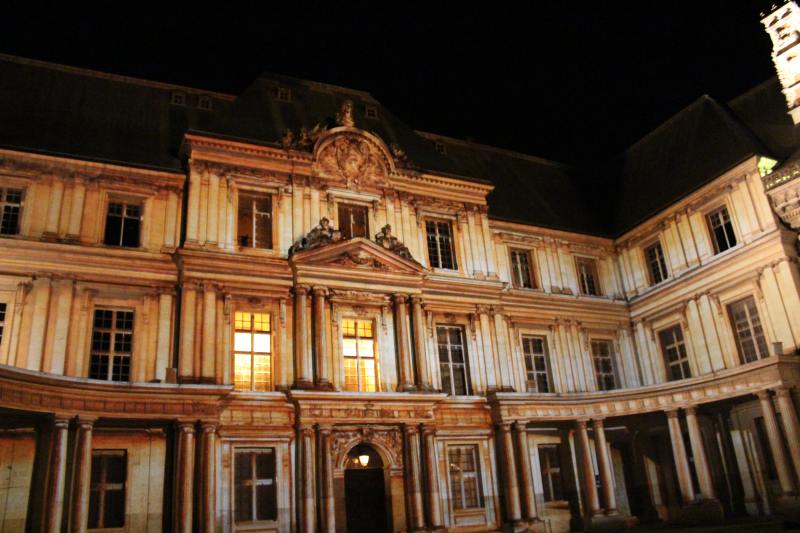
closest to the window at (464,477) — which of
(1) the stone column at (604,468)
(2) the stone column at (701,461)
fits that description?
(1) the stone column at (604,468)

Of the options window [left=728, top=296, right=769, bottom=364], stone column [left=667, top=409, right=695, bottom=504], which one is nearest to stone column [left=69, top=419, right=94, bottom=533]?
stone column [left=667, top=409, right=695, bottom=504]

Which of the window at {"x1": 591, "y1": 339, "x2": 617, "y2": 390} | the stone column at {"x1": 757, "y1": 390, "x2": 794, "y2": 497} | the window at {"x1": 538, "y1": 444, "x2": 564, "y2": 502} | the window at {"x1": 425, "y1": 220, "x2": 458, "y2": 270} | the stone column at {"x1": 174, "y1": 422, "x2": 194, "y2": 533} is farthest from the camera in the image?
the window at {"x1": 591, "y1": 339, "x2": 617, "y2": 390}

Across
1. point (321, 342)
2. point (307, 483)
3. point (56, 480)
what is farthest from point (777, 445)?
point (56, 480)

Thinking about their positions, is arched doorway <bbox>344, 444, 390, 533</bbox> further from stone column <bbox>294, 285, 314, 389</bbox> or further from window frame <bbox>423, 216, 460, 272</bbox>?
window frame <bbox>423, 216, 460, 272</bbox>

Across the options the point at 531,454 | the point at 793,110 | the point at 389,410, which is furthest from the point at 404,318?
the point at 793,110

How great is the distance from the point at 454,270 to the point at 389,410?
22.6 feet

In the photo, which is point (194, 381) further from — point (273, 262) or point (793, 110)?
point (793, 110)

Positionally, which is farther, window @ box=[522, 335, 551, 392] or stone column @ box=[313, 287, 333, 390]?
window @ box=[522, 335, 551, 392]

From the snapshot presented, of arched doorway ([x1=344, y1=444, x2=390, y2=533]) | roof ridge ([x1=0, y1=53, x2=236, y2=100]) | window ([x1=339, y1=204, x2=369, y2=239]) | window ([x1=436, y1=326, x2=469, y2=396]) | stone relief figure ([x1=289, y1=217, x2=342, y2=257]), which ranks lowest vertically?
arched doorway ([x1=344, y1=444, x2=390, y2=533])

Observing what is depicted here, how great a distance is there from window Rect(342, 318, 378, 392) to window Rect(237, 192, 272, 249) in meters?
4.18

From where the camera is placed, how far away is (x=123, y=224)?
2317cm

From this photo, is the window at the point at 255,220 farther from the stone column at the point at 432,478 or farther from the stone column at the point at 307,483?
the stone column at the point at 432,478

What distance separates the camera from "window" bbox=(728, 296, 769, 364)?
82.8 feet

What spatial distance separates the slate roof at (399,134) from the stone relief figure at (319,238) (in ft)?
12.5
